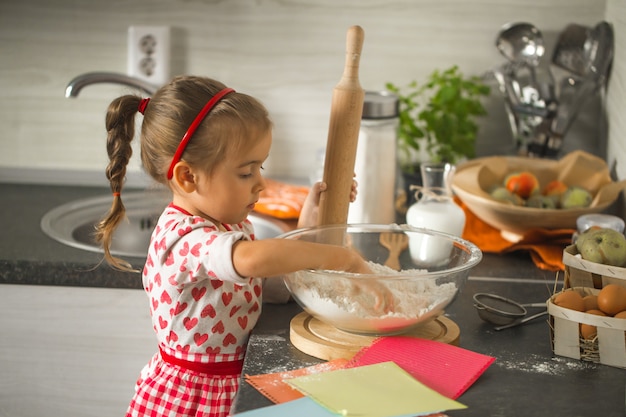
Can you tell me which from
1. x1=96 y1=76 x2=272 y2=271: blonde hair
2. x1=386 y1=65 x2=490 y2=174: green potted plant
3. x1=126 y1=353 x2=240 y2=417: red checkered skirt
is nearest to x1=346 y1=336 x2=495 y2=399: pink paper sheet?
x1=126 y1=353 x2=240 y2=417: red checkered skirt

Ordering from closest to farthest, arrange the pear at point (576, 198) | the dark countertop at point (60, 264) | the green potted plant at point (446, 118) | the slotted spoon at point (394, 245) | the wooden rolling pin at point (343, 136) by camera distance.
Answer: the wooden rolling pin at point (343, 136) → the slotted spoon at point (394, 245) → the dark countertop at point (60, 264) → the pear at point (576, 198) → the green potted plant at point (446, 118)

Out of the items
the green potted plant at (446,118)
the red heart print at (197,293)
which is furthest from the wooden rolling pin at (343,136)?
the green potted plant at (446,118)

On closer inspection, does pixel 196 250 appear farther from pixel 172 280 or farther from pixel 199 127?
pixel 199 127

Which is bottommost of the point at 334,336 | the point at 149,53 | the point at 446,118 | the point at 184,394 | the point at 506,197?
the point at 184,394

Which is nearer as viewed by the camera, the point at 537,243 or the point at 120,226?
the point at 537,243

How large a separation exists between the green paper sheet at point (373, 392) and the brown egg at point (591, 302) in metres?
0.29

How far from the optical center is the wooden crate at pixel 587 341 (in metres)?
1.04

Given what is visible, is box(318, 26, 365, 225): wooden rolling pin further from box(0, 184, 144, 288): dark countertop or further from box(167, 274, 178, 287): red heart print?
box(0, 184, 144, 288): dark countertop

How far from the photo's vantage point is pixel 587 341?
1.06 meters

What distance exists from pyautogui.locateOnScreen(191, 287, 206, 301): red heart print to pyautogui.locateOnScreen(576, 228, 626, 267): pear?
57 cm

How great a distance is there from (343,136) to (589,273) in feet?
1.37

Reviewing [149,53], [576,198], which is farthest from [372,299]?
[149,53]

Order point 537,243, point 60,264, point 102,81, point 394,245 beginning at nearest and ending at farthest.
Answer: point 394,245 < point 60,264 < point 537,243 < point 102,81

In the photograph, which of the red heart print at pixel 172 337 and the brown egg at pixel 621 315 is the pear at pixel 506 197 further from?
the red heart print at pixel 172 337
